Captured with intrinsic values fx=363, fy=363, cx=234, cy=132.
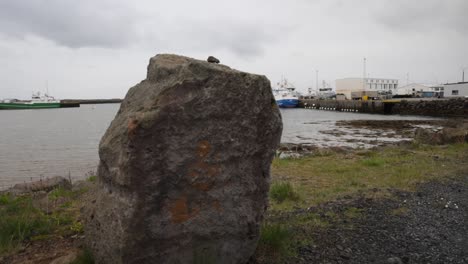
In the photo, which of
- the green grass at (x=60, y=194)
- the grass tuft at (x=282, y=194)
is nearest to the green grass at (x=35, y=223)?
the green grass at (x=60, y=194)

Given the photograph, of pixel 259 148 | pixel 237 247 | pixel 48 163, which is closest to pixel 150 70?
pixel 259 148

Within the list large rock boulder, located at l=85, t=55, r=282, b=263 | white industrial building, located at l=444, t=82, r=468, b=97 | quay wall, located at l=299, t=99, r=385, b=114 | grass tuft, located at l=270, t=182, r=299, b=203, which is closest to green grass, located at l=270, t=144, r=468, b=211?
grass tuft, located at l=270, t=182, r=299, b=203

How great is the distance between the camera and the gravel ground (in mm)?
4676

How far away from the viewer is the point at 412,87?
382 feet

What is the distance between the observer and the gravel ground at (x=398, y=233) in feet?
15.3

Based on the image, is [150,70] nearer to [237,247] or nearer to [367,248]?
[237,247]

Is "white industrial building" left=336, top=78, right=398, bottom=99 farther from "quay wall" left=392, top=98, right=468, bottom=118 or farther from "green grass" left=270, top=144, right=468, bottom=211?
"green grass" left=270, top=144, right=468, bottom=211

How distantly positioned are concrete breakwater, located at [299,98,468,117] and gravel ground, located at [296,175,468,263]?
49.7m

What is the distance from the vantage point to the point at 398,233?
544 cm

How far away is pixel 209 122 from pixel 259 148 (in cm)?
75

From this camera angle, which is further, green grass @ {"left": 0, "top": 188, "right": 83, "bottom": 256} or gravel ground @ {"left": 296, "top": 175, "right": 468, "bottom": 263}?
green grass @ {"left": 0, "top": 188, "right": 83, "bottom": 256}

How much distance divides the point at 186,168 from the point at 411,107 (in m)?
63.3

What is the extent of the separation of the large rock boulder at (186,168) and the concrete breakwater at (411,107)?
53.6m

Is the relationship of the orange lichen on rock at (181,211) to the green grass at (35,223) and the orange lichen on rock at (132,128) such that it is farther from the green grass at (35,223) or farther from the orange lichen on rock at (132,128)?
the green grass at (35,223)
